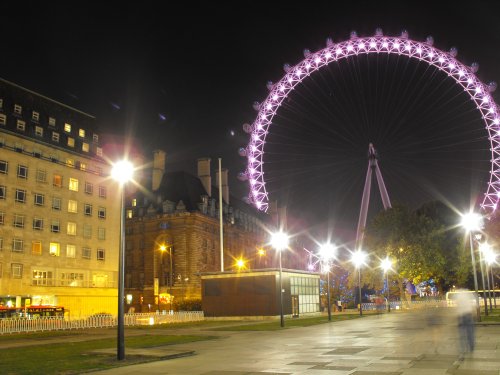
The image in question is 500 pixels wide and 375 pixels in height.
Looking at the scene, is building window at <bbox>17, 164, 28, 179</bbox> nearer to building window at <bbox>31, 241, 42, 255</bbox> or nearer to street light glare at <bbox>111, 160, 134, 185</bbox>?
building window at <bbox>31, 241, 42, 255</bbox>

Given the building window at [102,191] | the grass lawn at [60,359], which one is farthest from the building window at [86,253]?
the grass lawn at [60,359]

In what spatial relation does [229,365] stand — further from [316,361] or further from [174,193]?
[174,193]

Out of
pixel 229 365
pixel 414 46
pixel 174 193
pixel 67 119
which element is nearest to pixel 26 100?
pixel 67 119

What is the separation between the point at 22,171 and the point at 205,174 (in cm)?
5210

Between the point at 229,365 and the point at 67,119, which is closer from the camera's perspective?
the point at 229,365

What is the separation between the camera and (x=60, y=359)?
23500 mm

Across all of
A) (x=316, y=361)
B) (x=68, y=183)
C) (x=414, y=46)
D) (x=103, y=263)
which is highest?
(x=414, y=46)

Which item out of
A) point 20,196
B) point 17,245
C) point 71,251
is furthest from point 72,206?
point 17,245

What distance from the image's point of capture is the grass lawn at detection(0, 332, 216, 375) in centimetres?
1998

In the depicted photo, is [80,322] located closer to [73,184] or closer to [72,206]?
[72,206]

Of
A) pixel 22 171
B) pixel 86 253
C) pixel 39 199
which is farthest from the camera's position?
pixel 86 253

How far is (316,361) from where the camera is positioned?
68.4 feet

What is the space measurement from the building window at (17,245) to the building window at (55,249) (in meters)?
4.74

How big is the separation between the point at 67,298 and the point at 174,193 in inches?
1569
